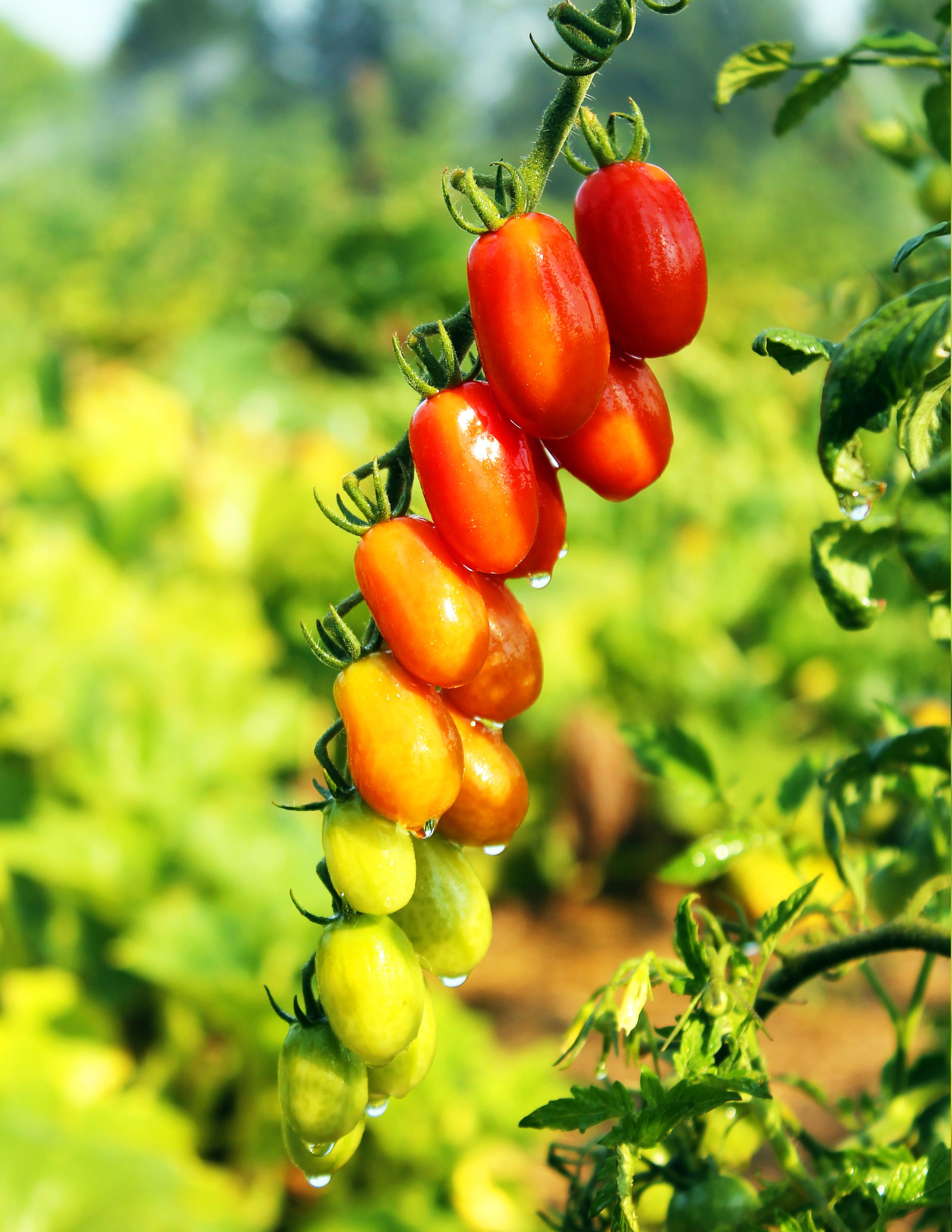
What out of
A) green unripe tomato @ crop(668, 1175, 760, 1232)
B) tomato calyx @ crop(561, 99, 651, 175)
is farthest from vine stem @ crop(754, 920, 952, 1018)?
tomato calyx @ crop(561, 99, 651, 175)

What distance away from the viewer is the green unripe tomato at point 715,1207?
403mm

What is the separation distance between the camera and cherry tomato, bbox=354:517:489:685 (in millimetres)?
346

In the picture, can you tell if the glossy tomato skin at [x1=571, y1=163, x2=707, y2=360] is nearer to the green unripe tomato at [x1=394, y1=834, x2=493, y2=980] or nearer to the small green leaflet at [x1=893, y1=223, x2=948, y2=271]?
the small green leaflet at [x1=893, y1=223, x2=948, y2=271]

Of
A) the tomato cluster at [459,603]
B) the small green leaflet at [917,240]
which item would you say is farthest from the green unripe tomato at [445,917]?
the small green leaflet at [917,240]

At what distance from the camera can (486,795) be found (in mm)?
377

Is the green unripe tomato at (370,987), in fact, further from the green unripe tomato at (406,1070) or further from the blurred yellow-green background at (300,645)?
the blurred yellow-green background at (300,645)

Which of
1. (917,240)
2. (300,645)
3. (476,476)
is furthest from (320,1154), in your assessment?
(300,645)

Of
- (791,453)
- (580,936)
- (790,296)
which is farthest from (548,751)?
(790,296)

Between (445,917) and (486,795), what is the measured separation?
0.16ft

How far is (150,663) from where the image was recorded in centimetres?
287

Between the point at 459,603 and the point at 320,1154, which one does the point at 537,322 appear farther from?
the point at 320,1154

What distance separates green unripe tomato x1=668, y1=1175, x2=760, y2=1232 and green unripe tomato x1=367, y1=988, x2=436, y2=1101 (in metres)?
0.12

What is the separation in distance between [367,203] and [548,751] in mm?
6305

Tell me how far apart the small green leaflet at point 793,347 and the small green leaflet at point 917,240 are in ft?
0.10
